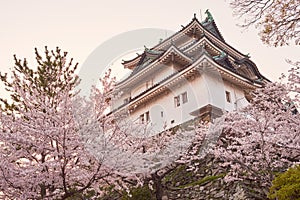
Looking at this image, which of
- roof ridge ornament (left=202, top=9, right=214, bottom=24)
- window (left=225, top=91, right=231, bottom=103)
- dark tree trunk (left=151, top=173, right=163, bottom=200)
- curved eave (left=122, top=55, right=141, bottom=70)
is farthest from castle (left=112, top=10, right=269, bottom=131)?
dark tree trunk (left=151, top=173, right=163, bottom=200)

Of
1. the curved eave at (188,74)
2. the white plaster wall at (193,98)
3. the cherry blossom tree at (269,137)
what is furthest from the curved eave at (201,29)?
the cherry blossom tree at (269,137)

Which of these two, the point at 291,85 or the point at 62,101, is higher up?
the point at 291,85

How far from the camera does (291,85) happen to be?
847cm

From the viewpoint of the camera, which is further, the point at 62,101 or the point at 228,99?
the point at 228,99

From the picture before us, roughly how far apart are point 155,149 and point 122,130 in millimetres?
1662

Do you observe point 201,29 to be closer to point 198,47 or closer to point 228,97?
point 198,47

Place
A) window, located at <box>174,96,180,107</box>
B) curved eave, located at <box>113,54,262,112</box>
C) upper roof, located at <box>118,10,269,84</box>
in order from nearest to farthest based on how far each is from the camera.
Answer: curved eave, located at <box>113,54,262,112</box> < window, located at <box>174,96,180,107</box> < upper roof, located at <box>118,10,269,84</box>

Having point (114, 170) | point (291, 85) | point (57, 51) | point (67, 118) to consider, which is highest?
point (57, 51)

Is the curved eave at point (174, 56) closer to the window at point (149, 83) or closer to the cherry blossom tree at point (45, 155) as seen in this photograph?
the window at point (149, 83)

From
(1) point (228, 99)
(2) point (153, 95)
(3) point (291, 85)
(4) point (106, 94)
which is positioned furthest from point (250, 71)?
(4) point (106, 94)

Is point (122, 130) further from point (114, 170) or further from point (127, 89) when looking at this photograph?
point (127, 89)

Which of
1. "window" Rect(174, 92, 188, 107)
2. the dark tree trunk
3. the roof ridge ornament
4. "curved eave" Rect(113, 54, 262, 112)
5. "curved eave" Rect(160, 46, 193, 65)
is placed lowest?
the dark tree trunk

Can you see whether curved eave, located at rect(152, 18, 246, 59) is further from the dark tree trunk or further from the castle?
the dark tree trunk

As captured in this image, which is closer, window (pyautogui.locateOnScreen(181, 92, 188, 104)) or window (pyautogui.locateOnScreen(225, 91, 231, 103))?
window (pyautogui.locateOnScreen(181, 92, 188, 104))
